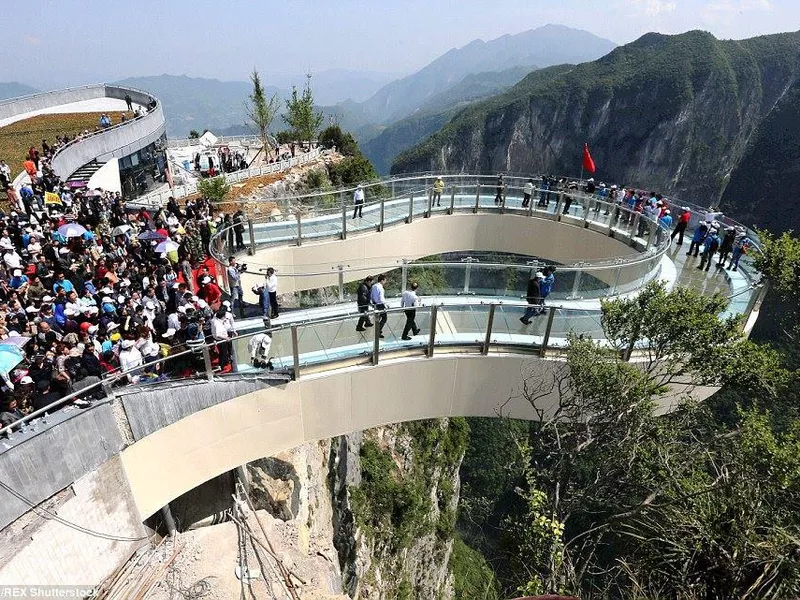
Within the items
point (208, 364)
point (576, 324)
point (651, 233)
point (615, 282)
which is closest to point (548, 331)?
point (576, 324)

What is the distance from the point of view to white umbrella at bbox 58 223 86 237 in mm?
10883

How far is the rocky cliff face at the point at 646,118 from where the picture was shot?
10819 cm

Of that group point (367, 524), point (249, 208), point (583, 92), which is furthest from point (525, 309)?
point (583, 92)

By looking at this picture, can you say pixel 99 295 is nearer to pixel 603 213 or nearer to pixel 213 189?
pixel 213 189

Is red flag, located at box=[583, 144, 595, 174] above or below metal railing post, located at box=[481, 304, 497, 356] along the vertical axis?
above

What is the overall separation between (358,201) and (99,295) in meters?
8.71

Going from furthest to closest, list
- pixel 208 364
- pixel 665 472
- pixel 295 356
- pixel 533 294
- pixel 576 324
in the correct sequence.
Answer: pixel 533 294 < pixel 576 324 < pixel 295 356 < pixel 208 364 < pixel 665 472

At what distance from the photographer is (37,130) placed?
23.8m

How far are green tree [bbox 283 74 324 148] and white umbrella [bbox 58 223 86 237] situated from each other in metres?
25.9

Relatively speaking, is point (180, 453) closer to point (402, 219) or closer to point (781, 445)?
point (781, 445)

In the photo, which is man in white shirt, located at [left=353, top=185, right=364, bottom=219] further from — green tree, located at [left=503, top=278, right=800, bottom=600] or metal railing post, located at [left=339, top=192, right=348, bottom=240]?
green tree, located at [left=503, top=278, right=800, bottom=600]

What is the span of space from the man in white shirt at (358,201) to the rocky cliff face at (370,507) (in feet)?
25.3

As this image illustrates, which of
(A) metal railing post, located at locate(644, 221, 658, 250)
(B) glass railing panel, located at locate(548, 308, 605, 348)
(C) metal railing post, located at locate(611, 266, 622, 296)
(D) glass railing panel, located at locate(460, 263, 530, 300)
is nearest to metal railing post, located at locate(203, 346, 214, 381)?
(D) glass railing panel, located at locate(460, 263, 530, 300)

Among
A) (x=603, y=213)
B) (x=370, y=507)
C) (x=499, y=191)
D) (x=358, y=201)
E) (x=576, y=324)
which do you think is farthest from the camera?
(x=499, y=191)
